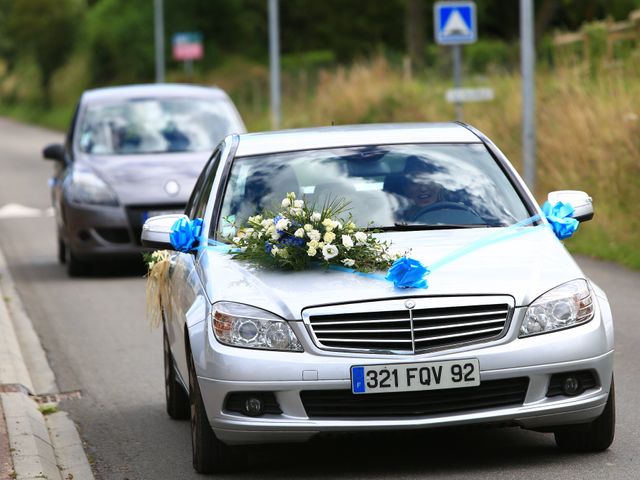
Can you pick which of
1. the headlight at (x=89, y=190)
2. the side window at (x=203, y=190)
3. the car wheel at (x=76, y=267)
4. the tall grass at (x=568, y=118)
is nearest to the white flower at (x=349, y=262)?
the side window at (x=203, y=190)

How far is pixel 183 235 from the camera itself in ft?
25.1

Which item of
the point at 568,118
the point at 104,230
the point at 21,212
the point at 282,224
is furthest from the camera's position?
the point at 21,212

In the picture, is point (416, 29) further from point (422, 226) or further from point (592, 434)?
point (592, 434)

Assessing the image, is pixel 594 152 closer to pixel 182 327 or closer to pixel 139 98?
pixel 139 98

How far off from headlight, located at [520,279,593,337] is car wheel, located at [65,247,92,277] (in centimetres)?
1003

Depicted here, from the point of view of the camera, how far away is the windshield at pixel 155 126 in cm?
1662

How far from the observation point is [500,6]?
2721 inches

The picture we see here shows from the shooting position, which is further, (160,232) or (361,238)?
(160,232)

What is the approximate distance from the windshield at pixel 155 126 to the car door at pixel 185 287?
769 cm

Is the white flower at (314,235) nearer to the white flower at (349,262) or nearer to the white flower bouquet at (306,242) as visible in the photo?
the white flower bouquet at (306,242)

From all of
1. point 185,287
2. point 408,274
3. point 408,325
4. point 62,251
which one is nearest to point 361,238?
point 408,274

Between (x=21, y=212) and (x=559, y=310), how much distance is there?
19.5 meters

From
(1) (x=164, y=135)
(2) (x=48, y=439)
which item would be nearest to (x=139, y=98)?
(1) (x=164, y=135)

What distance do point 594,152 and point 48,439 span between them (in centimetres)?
1130
